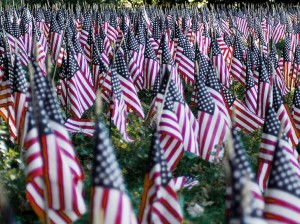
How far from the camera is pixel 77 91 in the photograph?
28.7 feet

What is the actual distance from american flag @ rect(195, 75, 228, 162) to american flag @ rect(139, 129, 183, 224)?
2.24m

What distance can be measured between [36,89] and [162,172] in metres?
1.53

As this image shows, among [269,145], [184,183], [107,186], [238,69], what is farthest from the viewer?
[238,69]

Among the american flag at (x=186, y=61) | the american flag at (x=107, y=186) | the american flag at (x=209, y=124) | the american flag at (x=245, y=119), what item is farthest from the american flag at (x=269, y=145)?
the american flag at (x=186, y=61)

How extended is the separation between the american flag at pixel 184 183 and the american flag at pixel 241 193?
7.59 feet

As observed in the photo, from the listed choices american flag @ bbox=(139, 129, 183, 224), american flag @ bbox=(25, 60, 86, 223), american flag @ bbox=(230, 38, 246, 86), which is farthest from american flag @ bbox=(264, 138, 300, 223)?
american flag @ bbox=(230, 38, 246, 86)

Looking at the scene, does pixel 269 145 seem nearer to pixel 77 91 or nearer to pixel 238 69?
pixel 77 91

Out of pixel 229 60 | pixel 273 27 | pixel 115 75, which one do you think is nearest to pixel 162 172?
pixel 115 75

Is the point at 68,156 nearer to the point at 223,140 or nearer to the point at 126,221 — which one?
the point at 126,221

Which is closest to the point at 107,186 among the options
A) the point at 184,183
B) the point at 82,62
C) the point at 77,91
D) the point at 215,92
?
the point at 184,183

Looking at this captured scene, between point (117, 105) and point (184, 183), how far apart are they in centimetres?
173

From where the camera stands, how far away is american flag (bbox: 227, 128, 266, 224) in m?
3.19

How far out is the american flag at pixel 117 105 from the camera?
25.4 feet

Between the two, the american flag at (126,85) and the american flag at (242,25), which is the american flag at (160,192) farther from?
the american flag at (242,25)
